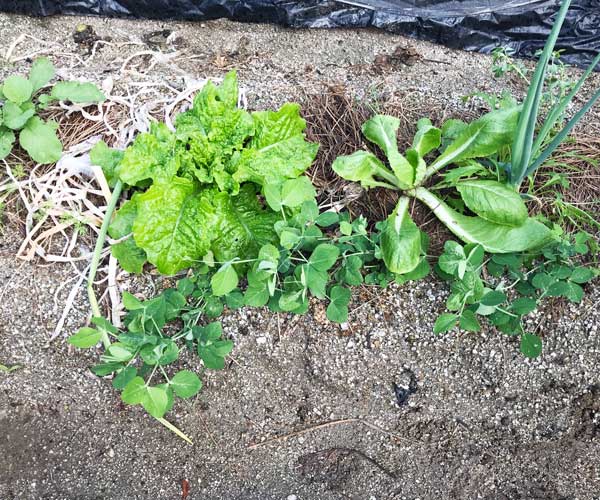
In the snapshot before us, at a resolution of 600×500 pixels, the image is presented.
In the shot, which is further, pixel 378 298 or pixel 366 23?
pixel 366 23

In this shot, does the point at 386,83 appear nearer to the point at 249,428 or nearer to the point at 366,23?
the point at 366,23

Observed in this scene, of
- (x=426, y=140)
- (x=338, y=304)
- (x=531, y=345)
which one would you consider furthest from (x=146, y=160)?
(x=531, y=345)

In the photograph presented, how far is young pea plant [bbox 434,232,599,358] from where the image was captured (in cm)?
155

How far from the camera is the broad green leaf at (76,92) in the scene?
1835 millimetres

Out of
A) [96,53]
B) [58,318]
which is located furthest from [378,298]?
[96,53]

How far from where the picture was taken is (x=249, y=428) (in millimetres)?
1721

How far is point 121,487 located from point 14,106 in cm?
127

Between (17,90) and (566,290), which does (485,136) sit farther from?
(17,90)

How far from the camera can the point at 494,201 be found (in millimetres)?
1589

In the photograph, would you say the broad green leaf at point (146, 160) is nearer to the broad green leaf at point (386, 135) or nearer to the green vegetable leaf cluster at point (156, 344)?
the green vegetable leaf cluster at point (156, 344)

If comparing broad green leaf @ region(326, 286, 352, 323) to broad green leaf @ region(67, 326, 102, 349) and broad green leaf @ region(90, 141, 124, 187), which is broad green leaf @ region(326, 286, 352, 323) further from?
broad green leaf @ region(90, 141, 124, 187)

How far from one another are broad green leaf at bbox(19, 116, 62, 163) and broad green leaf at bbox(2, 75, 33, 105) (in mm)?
92

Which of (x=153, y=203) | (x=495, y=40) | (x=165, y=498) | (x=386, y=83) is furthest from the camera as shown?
(x=495, y=40)

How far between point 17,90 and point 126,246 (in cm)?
66
